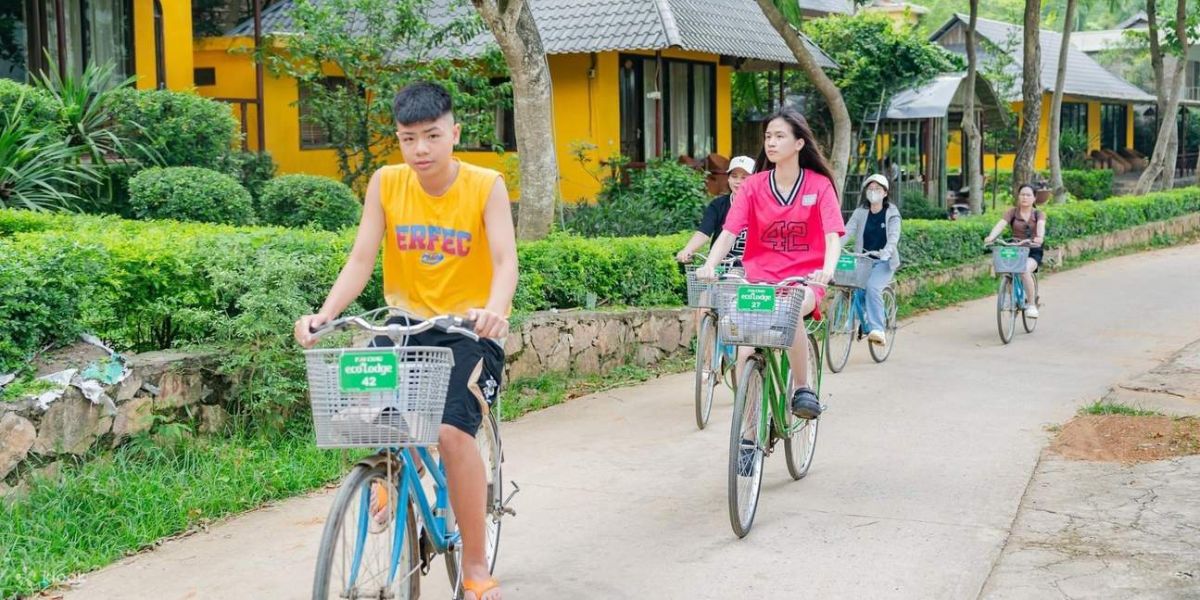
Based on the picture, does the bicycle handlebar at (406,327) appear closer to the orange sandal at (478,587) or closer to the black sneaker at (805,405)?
the orange sandal at (478,587)

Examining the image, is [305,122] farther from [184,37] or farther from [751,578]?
[751,578]

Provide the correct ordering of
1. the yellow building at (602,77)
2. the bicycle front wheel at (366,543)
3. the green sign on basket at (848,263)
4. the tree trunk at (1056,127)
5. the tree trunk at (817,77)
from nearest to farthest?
1. the bicycle front wheel at (366,543)
2. the green sign on basket at (848,263)
3. the tree trunk at (817,77)
4. the yellow building at (602,77)
5. the tree trunk at (1056,127)

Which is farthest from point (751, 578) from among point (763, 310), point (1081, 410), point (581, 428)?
point (1081, 410)

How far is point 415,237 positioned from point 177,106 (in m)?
11.3

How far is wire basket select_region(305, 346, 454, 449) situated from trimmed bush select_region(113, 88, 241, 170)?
1101 centimetres

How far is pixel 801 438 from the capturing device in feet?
24.6

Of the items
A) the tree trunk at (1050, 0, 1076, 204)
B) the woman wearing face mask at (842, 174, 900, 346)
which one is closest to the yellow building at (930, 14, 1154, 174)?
the tree trunk at (1050, 0, 1076, 204)

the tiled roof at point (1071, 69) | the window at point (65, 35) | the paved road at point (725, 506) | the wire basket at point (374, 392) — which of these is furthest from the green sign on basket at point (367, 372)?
the tiled roof at point (1071, 69)

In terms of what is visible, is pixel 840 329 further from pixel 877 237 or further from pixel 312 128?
pixel 312 128

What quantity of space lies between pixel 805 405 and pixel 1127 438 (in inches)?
111

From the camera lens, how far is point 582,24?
A: 21.6 metres

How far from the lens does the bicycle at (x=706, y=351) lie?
8.95m

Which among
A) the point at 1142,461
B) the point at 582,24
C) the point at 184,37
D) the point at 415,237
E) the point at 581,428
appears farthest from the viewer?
the point at 582,24

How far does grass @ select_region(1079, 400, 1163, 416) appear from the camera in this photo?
9227mm
